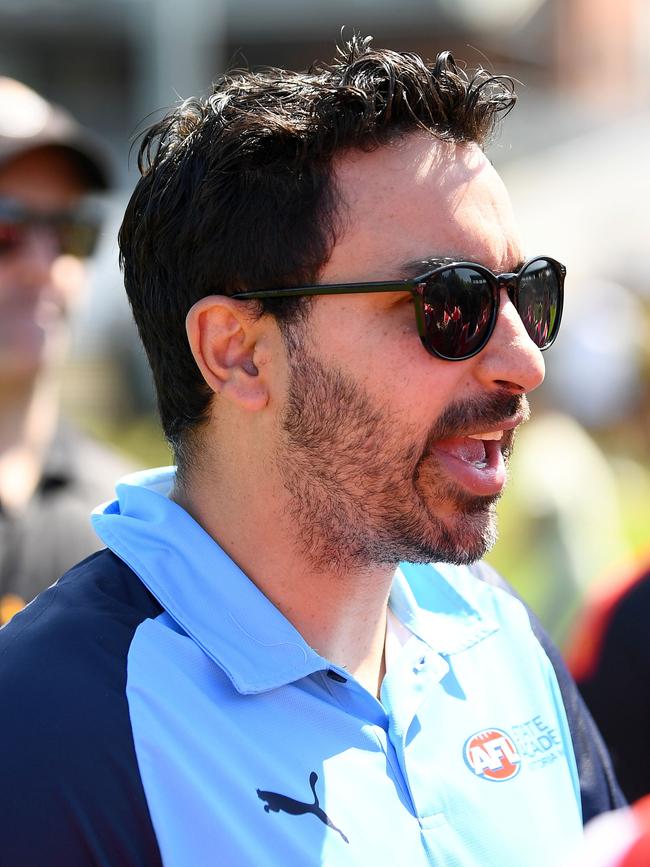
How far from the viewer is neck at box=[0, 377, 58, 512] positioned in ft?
11.1

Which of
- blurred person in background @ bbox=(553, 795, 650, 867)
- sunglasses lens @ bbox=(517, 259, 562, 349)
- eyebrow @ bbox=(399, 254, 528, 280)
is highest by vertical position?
eyebrow @ bbox=(399, 254, 528, 280)

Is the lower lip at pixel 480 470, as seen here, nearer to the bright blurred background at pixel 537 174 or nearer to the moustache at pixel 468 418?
the moustache at pixel 468 418

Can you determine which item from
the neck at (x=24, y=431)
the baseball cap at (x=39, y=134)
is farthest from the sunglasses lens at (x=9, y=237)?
the neck at (x=24, y=431)

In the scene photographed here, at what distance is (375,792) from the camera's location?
70.1 inches

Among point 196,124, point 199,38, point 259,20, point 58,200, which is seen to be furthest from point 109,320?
point 196,124

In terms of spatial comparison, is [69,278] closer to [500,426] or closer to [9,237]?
[9,237]

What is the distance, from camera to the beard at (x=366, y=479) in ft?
6.35

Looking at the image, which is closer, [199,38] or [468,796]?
[468,796]

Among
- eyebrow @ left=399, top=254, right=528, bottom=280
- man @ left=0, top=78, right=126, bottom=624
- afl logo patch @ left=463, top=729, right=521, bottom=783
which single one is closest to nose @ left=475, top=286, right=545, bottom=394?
eyebrow @ left=399, top=254, right=528, bottom=280

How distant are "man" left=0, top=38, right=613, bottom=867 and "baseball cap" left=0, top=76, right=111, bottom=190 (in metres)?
1.59

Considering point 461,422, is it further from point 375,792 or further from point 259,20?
point 259,20

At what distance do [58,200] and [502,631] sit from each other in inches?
88.8

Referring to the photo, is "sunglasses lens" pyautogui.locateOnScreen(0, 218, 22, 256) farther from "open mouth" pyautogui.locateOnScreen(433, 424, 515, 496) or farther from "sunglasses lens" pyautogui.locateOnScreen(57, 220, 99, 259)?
"open mouth" pyautogui.locateOnScreen(433, 424, 515, 496)

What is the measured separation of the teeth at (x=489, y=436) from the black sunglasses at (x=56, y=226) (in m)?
2.07
